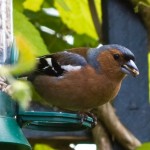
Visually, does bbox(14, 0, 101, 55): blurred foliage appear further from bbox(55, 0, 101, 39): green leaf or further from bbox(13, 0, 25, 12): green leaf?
bbox(13, 0, 25, 12): green leaf

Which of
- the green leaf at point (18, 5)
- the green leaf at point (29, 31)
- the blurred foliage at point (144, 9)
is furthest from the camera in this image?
the blurred foliage at point (144, 9)

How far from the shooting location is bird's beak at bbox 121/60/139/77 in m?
2.87

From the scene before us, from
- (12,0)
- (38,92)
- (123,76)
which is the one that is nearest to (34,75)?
(38,92)

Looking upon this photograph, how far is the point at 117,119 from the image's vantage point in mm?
3170

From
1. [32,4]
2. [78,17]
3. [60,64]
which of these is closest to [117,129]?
[60,64]

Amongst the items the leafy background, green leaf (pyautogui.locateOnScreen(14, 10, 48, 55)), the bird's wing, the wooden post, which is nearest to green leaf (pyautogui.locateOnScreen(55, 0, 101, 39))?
the leafy background

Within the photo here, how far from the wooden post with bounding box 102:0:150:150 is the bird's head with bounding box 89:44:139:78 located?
70 mm

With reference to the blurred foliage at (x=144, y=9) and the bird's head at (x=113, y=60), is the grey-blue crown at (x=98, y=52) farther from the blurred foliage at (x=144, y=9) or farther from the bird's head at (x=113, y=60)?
the blurred foliage at (x=144, y=9)

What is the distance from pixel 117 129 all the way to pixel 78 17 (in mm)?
710

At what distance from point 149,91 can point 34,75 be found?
0.82m

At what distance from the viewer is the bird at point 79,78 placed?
9.37 feet

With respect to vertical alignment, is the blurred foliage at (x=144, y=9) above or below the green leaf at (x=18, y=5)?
below

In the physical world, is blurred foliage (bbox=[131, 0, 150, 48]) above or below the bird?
above

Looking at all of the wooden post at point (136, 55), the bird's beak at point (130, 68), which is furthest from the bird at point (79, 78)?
the wooden post at point (136, 55)
